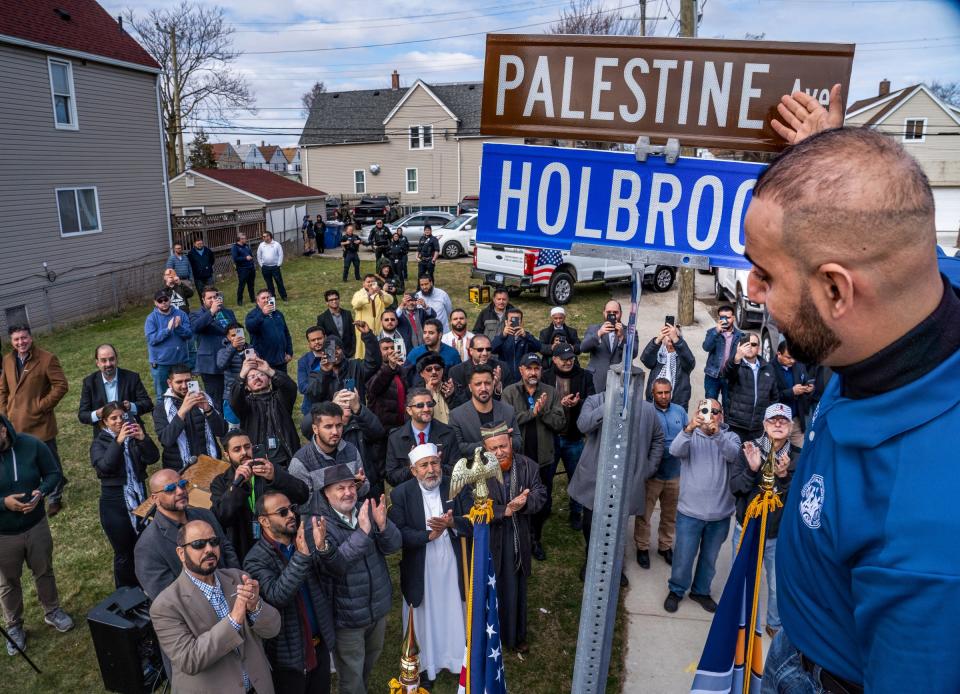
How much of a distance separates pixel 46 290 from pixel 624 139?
59.9 feet

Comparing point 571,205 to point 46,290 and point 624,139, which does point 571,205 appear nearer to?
point 624,139

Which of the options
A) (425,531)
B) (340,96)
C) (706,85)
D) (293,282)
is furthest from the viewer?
(340,96)

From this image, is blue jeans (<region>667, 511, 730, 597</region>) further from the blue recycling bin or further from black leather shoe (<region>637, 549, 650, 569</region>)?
the blue recycling bin

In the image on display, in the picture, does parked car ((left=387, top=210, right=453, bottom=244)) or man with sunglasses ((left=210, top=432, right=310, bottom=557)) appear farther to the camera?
parked car ((left=387, top=210, right=453, bottom=244))

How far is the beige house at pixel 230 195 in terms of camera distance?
1294 inches

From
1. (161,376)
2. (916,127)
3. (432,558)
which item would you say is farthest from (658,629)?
(916,127)

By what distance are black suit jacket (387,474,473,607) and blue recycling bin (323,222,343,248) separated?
90.6 feet

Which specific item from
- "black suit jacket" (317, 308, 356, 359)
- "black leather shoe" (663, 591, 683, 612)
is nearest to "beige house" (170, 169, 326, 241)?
"black suit jacket" (317, 308, 356, 359)

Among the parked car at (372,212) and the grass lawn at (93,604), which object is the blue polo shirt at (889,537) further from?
the parked car at (372,212)

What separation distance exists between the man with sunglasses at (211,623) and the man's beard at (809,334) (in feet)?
11.8

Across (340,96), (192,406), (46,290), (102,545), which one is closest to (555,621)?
(192,406)

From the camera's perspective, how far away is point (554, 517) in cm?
787

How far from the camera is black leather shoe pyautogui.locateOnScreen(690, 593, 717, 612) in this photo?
618 cm

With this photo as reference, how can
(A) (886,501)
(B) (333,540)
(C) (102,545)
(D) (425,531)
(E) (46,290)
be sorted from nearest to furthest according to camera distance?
(A) (886,501) → (B) (333,540) → (D) (425,531) → (C) (102,545) → (E) (46,290)
